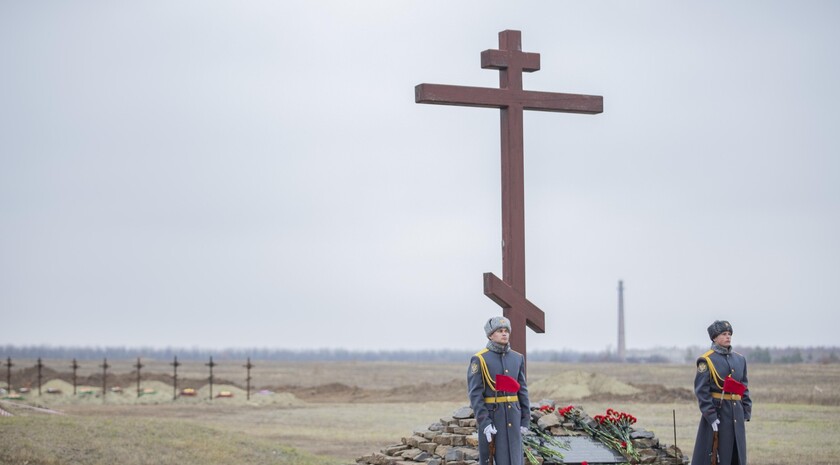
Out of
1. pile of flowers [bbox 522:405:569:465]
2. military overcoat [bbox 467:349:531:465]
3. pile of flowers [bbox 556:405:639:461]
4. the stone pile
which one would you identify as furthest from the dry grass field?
military overcoat [bbox 467:349:531:465]

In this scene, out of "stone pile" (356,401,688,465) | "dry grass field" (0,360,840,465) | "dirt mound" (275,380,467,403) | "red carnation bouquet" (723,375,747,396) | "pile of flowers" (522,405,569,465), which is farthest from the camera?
"dirt mound" (275,380,467,403)

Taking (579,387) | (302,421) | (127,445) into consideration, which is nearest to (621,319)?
(579,387)

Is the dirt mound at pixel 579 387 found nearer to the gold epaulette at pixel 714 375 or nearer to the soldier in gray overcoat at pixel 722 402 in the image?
→ the soldier in gray overcoat at pixel 722 402

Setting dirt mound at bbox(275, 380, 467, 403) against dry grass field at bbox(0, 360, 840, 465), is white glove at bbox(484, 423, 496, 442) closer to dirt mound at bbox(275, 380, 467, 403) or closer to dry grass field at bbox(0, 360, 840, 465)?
dry grass field at bbox(0, 360, 840, 465)

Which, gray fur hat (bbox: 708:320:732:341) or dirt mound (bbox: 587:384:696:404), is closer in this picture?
gray fur hat (bbox: 708:320:732:341)

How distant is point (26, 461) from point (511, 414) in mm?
8505

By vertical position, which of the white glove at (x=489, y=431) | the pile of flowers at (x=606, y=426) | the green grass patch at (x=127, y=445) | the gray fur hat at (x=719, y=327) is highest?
the gray fur hat at (x=719, y=327)

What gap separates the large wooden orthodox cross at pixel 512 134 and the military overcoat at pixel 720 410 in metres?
1.80

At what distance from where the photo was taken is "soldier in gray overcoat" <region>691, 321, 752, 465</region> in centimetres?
1108

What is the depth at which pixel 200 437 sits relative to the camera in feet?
63.2

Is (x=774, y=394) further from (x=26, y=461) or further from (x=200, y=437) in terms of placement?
(x=26, y=461)

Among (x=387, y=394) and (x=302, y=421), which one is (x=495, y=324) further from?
(x=387, y=394)

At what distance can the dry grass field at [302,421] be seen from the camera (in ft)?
57.7

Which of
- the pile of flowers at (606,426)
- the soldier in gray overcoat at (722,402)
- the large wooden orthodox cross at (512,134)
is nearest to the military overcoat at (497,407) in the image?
the large wooden orthodox cross at (512,134)
